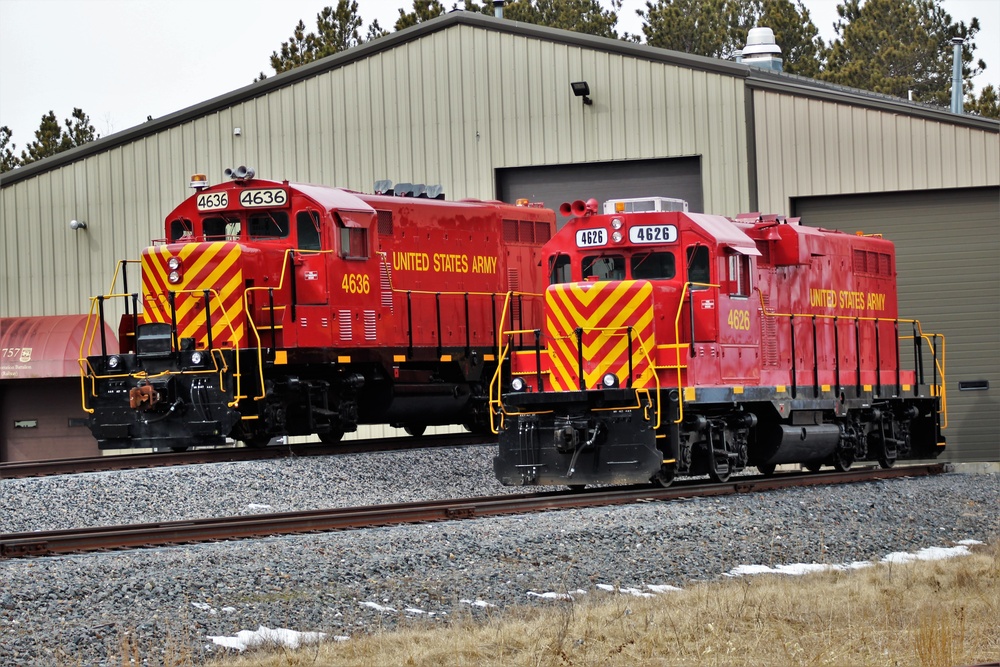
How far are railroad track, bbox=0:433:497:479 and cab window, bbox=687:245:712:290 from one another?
19.7ft

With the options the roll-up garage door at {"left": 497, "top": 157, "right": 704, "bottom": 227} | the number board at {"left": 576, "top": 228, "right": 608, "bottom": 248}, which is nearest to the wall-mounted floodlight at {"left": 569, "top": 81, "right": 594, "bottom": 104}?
the roll-up garage door at {"left": 497, "top": 157, "right": 704, "bottom": 227}

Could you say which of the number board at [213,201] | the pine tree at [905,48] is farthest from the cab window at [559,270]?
the pine tree at [905,48]

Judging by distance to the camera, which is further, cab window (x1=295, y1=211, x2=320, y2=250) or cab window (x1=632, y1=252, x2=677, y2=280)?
cab window (x1=295, y1=211, x2=320, y2=250)

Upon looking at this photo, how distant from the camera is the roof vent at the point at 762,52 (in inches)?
1524

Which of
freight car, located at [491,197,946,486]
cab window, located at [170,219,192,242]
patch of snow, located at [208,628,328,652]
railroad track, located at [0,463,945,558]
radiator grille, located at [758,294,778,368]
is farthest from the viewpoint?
cab window, located at [170,219,192,242]

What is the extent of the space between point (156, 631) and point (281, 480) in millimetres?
8589

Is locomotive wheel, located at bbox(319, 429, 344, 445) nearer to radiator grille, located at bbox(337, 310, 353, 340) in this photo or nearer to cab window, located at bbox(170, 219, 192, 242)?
radiator grille, located at bbox(337, 310, 353, 340)

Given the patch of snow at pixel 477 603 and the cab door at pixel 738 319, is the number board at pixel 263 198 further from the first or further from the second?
the patch of snow at pixel 477 603

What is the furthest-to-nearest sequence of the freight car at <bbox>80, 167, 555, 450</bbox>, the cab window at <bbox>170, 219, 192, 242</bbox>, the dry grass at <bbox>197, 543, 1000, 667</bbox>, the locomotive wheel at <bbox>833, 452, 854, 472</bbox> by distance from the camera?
the cab window at <bbox>170, 219, 192, 242</bbox> < the locomotive wheel at <bbox>833, 452, 854, 472</bbox> < the freight car at <bbox>80, 167, 555, 450</bbox> < the dry grass at <bbox>197, 543, 1000, 667</bbox>

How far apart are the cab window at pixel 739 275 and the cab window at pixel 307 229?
606 cm

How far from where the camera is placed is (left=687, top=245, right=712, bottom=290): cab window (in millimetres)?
16547

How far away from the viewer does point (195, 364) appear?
18.6 metres

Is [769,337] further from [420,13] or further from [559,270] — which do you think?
[420,13]

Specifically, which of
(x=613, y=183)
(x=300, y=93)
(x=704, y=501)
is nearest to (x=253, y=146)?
(x=300, y=93)
